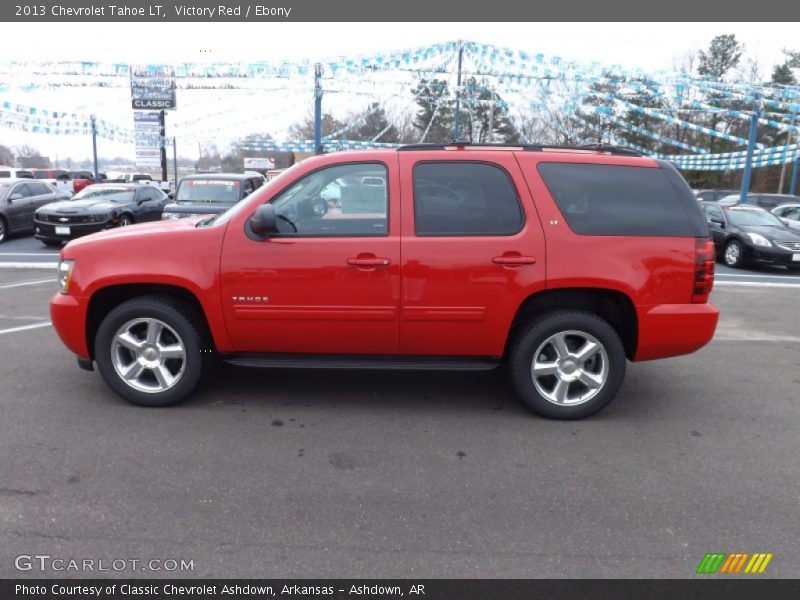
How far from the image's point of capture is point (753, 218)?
45.6 feet

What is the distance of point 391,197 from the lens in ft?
13.6

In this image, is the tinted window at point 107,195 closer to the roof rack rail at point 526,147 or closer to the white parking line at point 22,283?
the white parking line at point 22,283

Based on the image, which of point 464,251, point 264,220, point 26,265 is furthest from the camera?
point 26,265

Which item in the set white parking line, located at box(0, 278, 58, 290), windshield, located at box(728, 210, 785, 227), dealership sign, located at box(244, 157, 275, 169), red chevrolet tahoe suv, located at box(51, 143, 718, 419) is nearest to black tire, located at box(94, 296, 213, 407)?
red chevrolet tahoe suv, located at box(51, 143, 718, 419)

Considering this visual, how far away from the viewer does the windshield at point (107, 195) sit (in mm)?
14992

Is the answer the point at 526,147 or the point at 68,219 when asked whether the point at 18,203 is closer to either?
the point at 68,219

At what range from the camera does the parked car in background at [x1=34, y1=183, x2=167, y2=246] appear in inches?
523

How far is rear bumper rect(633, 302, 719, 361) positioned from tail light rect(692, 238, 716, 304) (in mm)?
105

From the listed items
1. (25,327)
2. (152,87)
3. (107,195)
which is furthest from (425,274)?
(152,87)

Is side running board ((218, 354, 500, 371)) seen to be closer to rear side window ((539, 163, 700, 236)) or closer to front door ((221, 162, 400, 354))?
front door ((221, 162, 400, 354))

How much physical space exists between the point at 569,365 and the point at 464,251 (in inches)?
44.4

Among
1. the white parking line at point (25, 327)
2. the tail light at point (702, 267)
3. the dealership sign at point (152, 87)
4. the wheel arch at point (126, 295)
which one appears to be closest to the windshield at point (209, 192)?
the white parking line at point (25, 327)
